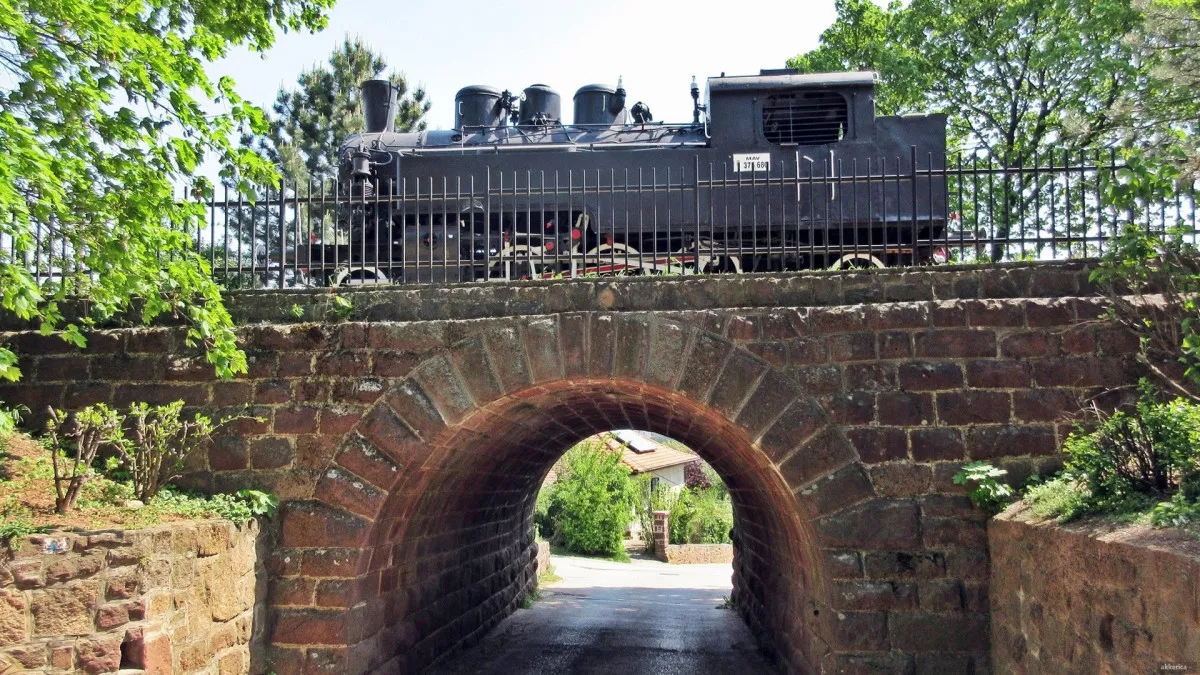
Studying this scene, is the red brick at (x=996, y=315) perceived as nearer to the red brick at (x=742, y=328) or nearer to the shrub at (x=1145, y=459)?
the shrub at (x=1145, y=459)

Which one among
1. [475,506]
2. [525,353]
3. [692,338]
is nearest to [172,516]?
[525,353]

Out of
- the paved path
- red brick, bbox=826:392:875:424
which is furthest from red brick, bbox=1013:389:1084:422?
the paved path

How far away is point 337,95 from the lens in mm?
26844

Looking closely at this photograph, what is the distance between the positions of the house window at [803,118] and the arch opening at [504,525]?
11.9 feet

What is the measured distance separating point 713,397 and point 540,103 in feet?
24.8

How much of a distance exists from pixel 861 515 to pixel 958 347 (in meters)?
1.29

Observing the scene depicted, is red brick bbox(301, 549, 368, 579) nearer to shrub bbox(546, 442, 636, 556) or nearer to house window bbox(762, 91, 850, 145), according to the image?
house window bbox(762, 91, 850, 145)

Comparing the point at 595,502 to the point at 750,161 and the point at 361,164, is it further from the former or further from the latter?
the point at 750,161

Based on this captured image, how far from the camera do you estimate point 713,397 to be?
20.0 ft

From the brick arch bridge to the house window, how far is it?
4441 mm

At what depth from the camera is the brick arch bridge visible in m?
5.82

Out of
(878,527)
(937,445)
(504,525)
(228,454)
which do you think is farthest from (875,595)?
(504,525)

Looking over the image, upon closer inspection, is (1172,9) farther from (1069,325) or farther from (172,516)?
(172,516)

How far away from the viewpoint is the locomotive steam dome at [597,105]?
40.2 ft
